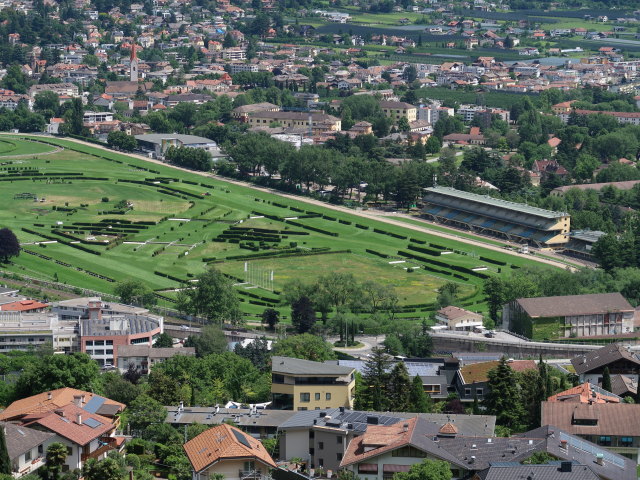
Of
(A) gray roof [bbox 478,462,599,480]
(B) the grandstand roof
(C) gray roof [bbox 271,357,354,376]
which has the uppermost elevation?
(A) gray roof [bbox 478,462,599,480]

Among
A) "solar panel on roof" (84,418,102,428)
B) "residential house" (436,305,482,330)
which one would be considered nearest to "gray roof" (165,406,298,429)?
"solar panel on roof" (84,418,102,428)

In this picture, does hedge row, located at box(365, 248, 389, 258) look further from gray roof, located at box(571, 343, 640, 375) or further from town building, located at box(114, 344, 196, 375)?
gray roof, located at box(571, 343, 640, 375)

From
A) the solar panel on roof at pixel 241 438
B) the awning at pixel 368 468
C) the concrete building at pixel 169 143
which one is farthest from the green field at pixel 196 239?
the awning at pixel 368 468

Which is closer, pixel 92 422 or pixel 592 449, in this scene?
pixel 592 449

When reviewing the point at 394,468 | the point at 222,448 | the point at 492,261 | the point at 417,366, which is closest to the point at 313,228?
the point at 492,261

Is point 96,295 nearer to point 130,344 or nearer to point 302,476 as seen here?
point 130,344

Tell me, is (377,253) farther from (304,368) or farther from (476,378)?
(304,368)

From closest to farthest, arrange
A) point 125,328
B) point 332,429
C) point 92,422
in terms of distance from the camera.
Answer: point 332,429, point 92,422, point 125,328

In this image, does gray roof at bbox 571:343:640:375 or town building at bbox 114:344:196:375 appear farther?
town building at bbox 114:344:196:375
